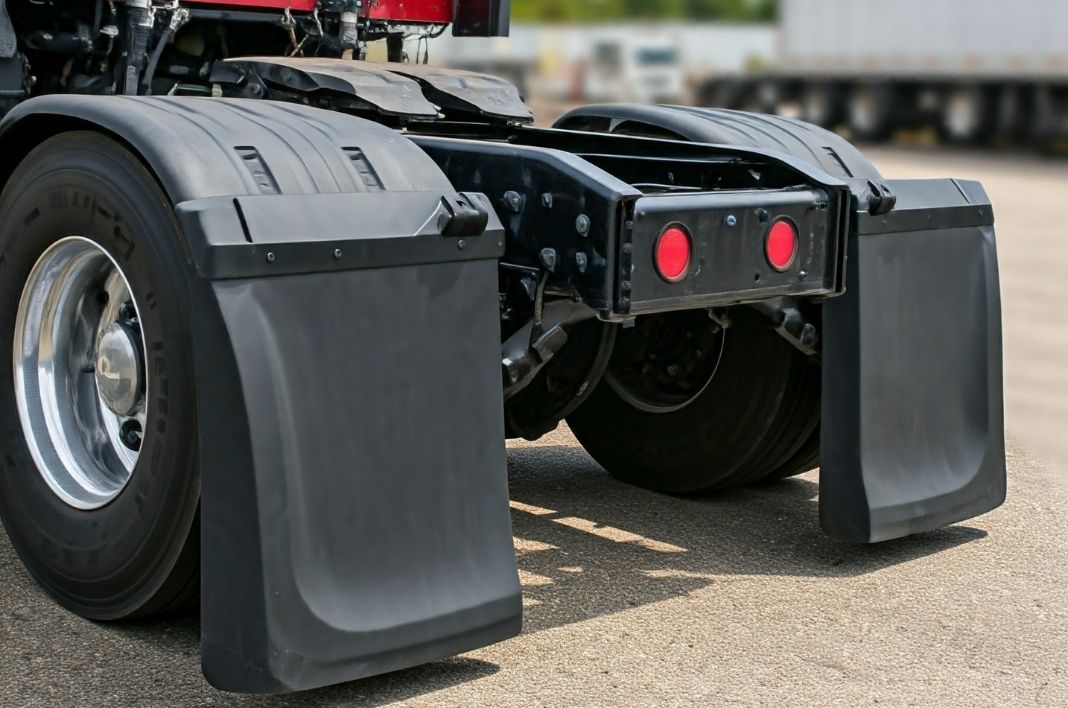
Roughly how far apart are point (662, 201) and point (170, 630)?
159 centimetres

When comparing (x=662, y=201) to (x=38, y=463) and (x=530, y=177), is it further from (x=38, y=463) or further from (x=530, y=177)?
(x=38, y=463)

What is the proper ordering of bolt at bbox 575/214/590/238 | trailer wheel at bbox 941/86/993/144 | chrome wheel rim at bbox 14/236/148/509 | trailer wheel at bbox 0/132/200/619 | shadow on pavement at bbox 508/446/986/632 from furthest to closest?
trailer wheel at bbox 941/86/993/144 < shadow on pavement at bbox 508/446/986/632 < chrome wheel rim at bbox 14/236/148/509 < bolt at bbox 575/214/590/238 < trailer wheel at bbox 0/132/200/619

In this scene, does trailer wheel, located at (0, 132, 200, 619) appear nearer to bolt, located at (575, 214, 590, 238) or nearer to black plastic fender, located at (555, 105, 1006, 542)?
bolt, located at (575, 214, 590, 238)

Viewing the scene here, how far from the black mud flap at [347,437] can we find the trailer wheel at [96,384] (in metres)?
0.29

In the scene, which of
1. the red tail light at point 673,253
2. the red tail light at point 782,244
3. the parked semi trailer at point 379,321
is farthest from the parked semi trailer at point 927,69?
the red tail light at point 673,253

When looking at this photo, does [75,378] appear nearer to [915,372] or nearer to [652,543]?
[652,543]

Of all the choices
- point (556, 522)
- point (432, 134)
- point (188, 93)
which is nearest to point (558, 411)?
point (556, 522)

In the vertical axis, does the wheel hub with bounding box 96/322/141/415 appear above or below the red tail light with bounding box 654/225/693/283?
below

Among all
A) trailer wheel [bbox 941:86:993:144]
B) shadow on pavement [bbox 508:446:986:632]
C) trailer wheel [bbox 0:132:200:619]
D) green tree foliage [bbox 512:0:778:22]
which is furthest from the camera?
green tree foliage [bbox 512:0:778:22]

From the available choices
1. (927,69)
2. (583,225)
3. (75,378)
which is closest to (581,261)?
(583,225)

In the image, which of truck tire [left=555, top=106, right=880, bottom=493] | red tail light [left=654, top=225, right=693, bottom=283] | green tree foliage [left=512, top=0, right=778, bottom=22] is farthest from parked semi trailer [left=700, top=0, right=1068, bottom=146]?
red tail light [left=654, top=225, right=693, bottom=283]

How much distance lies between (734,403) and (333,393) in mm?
1985

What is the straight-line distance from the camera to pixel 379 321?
332 centimetres

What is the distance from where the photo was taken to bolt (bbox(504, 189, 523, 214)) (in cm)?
375
